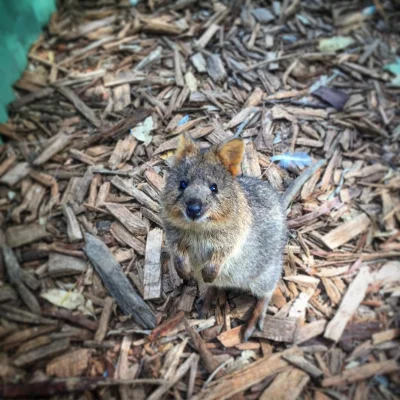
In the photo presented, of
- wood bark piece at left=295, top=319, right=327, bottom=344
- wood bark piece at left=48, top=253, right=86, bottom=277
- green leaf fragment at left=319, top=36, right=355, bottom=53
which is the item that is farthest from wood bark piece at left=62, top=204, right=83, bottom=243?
green leaf fragment at left=319, top=36, right=355, bottom=53

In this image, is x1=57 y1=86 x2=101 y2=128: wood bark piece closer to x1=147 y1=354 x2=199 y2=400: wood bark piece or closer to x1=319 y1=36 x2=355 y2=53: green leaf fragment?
x1=147 y1=354 x2=199 y2=400: wood bark piece

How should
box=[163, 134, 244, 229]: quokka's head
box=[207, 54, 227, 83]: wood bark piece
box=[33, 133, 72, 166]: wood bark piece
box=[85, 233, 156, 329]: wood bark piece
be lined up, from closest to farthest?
box=[163, 134, 244, 229]: quokka's head < box=[85, 233, 156, 329]: wood bark piece < box=[33, 133, 72, 166]: wood bark piece < box=[207, 54, 227, 83]: wood bark piece

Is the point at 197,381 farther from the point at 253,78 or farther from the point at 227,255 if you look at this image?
the point at 253,78

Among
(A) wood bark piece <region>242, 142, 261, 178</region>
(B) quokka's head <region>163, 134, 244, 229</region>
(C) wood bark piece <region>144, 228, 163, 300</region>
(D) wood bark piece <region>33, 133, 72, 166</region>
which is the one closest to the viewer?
(B) quokka's head <region>163, 134, 244, 229</region>

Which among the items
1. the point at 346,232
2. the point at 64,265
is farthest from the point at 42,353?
the point at 346,232


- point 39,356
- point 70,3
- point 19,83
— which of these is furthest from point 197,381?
point 70,3

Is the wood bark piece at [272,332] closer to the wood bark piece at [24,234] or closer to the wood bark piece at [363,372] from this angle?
the wood bark piece at [363,372]

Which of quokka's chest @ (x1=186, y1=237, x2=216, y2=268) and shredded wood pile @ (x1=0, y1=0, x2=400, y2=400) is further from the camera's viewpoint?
quokka's chest @ (x1=186, y1=237, x2=216, y2=268)
